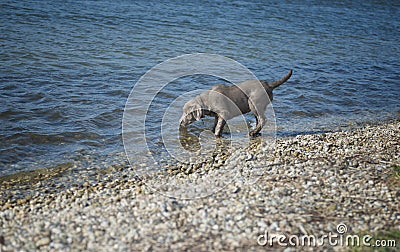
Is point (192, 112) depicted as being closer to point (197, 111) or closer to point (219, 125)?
point (197, 111)

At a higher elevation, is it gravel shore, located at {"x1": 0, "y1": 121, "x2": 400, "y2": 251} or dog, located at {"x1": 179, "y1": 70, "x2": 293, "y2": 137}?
dog, located at {"x1": 179, "y1": 70, "x2": 293, "y2": 137}

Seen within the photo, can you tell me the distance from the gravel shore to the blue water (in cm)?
201

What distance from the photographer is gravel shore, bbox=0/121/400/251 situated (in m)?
5.54

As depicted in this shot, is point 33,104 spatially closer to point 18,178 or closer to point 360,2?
point 18,178

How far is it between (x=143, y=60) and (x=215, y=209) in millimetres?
10655

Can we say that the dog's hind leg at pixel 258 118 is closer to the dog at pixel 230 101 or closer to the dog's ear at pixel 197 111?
the dog at pixel 230 101

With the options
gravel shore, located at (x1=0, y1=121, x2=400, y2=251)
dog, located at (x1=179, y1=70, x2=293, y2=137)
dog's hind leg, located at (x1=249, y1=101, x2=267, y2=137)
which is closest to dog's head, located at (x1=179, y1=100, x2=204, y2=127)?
dog, located at (x1=179, y1=70, x2=293, y2=137)

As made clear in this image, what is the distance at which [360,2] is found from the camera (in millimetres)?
34625

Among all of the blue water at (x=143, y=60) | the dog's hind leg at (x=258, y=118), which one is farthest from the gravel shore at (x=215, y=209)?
the blue water at (x=143, y=60)

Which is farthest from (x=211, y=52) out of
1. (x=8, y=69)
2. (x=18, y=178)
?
(x=18, y=178)

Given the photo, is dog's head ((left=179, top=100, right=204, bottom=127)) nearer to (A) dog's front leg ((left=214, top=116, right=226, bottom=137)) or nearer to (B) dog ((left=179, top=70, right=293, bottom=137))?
(B) dog ((left=179, top=70, right=293, bottom=137))

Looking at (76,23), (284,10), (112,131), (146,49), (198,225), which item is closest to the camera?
(198,225)

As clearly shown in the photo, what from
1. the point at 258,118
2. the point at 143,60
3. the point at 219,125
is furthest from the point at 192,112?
the point at 143,60

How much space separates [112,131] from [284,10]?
66.9ft
